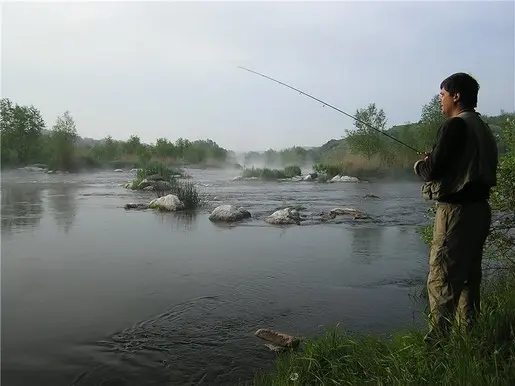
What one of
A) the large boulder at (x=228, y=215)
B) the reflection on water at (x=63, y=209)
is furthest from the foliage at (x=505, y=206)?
the reflection on water at (x=63, y=209)

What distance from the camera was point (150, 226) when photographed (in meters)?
14.5

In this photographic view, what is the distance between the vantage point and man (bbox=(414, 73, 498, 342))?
11.6ft

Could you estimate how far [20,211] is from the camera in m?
17.6

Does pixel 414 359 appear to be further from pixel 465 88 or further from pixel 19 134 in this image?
pixel 19 134

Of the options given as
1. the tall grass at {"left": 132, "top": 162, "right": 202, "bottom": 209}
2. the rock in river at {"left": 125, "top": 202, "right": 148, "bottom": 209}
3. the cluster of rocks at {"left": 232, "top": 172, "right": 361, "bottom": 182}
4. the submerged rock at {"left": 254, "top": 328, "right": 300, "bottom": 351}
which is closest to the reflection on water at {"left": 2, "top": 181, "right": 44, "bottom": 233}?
the rock in river at {"left": 125, "top": 202, "right": 148, "bottom": 209}

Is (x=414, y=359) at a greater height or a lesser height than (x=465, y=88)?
lesser

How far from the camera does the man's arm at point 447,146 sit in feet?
11.7

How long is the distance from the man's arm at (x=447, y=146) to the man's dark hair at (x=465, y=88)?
26 centimetres

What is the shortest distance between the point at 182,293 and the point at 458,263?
4851mm

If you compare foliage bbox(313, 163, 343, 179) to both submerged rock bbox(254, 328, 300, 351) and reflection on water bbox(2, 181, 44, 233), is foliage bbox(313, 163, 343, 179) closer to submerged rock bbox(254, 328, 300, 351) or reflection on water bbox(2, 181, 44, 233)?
reflection on water bbox(2, 181, 44, 233)

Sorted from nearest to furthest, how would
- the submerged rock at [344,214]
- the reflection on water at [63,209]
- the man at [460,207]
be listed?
the man at [460,207]
the reflection on water at [63,209]
the submerged rock at [344,214]

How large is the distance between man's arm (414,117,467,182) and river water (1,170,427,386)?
2588 millimetres

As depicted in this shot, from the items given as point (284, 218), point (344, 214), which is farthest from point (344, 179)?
point (284, 218)

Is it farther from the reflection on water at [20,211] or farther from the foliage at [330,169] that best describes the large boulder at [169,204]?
the foliage at [330,169]
